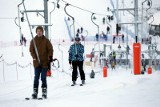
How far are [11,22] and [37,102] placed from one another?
5549 cm

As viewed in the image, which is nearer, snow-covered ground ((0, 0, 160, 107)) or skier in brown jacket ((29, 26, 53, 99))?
snow-covered ground ((0, 0, 160, 107))

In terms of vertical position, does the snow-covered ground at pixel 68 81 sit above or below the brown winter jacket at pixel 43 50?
below

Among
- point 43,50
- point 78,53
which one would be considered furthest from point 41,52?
point 78,53

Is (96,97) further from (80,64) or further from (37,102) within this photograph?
(80,64)

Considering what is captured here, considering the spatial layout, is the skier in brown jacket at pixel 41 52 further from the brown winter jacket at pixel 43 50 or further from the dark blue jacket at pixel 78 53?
the dark blue jacket at pixel 78 53

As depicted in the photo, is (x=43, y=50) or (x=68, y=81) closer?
(x=43, y=50)

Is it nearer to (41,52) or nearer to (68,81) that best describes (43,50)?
(41,52)

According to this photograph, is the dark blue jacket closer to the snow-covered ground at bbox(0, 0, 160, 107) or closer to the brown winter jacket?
the snow-covered ground at bbox(0, 0, 160, 107)

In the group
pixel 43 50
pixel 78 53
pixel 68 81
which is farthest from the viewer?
pixel 68 81

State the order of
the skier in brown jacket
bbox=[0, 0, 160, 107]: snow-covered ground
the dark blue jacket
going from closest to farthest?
bbox=[0, 0, 160, 107]: snow-covered ground → the skier in brown jacket → the dark blue jacket

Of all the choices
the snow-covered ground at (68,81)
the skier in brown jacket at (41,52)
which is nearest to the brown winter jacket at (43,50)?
the skier in brown jacket at (41,52)

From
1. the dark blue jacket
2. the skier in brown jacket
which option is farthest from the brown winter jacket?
the dark blue jacket

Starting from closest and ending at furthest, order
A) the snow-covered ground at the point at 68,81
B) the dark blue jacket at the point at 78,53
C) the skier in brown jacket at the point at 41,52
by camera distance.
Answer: the snow-covered ground at the point at 68,81, the skier in brown jacket at the point at 41,52, the dark blue jacket at the point at 78,53

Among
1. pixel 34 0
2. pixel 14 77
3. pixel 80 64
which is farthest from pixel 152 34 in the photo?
pixel 80 64
